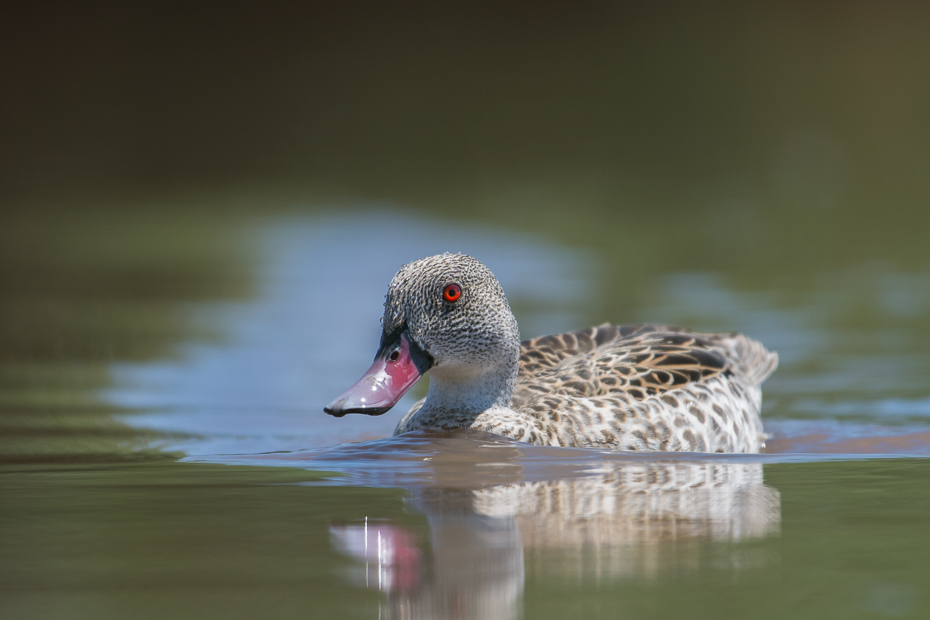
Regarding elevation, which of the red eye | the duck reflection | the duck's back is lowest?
the duck reflection

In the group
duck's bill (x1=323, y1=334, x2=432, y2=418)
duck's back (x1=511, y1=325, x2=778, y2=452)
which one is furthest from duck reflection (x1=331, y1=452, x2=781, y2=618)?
duck's back (x1=511, y1=325, x2=778, y2=452)

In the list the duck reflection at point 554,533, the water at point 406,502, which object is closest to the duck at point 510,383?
the water at point 406,502

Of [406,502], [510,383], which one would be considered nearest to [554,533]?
[406,502]

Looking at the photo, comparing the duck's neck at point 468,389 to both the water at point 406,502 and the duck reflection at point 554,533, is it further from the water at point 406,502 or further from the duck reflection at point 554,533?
the duck reflection at point 554,533

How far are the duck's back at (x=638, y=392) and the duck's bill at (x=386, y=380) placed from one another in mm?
707

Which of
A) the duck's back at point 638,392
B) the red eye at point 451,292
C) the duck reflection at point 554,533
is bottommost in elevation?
the duck reflection at point 554,533

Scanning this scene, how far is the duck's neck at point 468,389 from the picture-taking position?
640cm

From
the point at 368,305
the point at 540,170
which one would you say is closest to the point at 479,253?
the point at 368,305

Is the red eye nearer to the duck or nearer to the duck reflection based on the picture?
the duck

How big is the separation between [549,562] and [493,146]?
1823 cm

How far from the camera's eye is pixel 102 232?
48.5 ft

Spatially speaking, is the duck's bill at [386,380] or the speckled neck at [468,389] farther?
the speckled neck at [468,389]

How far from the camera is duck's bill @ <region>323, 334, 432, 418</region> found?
5.77 meters

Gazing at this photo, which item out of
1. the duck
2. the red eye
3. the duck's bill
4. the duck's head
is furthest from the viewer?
the red eye
